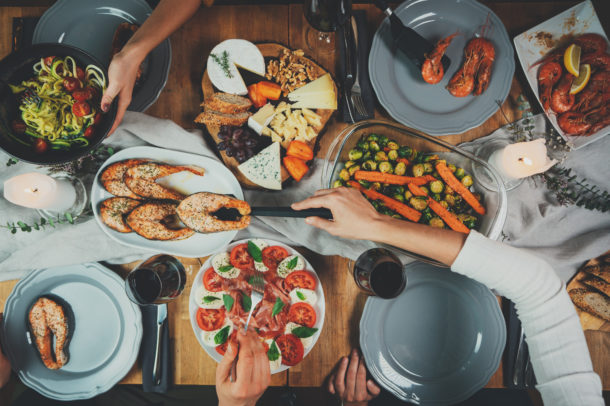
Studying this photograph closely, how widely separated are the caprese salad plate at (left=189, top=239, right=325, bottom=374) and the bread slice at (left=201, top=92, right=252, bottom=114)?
24.2 inches

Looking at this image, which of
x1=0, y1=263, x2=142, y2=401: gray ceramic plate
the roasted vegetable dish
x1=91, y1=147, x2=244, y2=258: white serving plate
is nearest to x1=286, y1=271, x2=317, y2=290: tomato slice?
x1=91, y1=147, x2=244, y2=258: white serving plate

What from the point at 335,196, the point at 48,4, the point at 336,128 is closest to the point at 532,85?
the point at 336,128

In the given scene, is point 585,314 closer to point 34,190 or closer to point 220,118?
point 220,118

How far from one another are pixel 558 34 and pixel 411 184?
99 cm

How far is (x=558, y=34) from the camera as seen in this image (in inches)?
60.7

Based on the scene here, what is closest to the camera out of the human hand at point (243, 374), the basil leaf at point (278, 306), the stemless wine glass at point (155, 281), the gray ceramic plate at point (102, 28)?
the human hand at point (243, 374)

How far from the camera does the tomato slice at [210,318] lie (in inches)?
58.2

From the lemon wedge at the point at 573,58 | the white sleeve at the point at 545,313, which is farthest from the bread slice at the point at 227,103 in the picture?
the lemon wedge at the point at 573,58

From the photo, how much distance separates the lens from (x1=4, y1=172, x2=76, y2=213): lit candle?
139 centimetres

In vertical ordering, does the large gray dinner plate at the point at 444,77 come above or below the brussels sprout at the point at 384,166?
above

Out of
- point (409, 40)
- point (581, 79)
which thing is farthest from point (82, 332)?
point (581, 79)

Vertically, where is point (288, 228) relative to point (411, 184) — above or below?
below

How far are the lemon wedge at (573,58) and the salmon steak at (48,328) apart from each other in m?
2.52

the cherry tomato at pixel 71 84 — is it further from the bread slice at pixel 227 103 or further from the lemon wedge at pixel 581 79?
the lemon wedge at pixel 581 79
